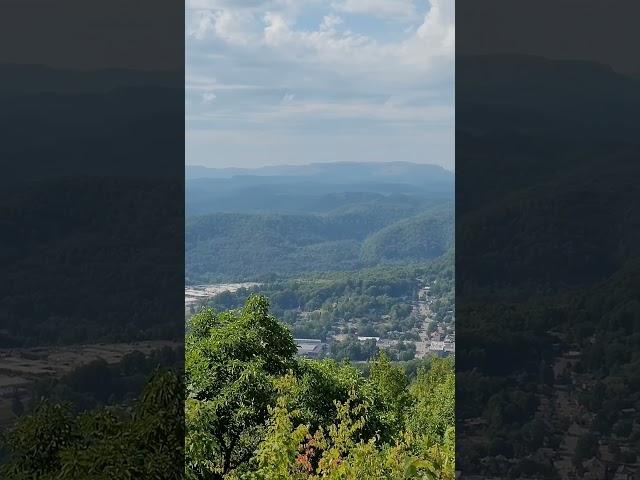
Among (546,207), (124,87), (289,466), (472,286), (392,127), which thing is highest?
(392,127)

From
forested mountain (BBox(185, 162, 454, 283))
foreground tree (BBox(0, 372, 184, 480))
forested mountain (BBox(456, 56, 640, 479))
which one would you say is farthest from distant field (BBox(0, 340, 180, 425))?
forested mountain (BBox(185, 162, 454, 283))

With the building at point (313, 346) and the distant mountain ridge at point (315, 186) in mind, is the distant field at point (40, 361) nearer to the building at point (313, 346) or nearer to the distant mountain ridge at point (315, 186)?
the building at point (313, 346)

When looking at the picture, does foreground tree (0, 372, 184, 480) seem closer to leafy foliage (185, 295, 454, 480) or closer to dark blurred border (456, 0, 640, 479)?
leafy foliage (185, 295, 454, 480)

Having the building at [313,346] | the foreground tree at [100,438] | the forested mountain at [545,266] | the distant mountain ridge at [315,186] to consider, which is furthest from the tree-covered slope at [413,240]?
the forested mountain at [545,266]

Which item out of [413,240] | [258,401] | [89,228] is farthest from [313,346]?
[89,228]

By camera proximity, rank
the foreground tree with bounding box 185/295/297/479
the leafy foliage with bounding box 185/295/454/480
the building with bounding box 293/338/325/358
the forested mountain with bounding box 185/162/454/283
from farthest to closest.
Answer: the forested mountain with bounding box 185/162/454/283
the building with bounding box 293/338/325/358
the foreground tree with bounding box 185/295/297/479
the leafy foliage with bounding box 185/295/454/480

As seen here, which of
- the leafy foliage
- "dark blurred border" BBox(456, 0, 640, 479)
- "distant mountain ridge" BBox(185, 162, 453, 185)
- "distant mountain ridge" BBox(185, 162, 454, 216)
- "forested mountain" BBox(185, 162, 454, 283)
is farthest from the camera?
"distant mountain ridge" BBox(185, 162, 453, 185)

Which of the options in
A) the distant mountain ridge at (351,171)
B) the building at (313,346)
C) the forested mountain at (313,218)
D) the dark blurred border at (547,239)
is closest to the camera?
the dark blurred border at (547,239)

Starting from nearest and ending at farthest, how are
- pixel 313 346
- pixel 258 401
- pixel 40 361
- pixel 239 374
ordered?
pixel 40 361, pixel 258 401, pixel 239 374, pixel 313 346

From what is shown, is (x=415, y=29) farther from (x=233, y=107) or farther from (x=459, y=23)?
(x=459, y=23)

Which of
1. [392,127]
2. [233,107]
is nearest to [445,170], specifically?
[392,127]

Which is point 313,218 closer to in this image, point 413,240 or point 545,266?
point 413,240
